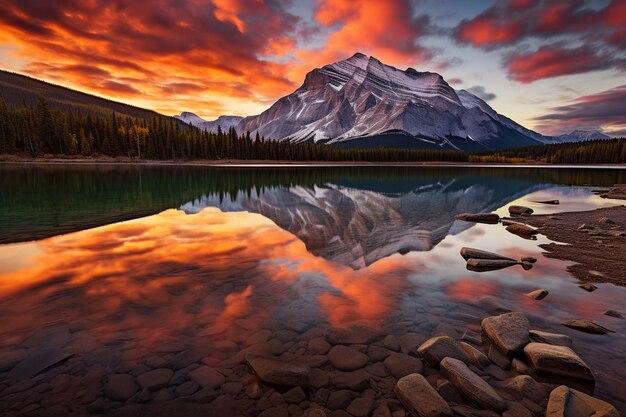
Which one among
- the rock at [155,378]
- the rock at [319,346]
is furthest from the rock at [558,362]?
the rock at [155,378]

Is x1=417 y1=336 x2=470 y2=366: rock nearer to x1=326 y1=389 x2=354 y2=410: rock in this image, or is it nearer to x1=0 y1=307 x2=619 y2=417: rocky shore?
x1=0 y1=307 x2=619 y2=417: rocky shore

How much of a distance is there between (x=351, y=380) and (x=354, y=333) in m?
1.95

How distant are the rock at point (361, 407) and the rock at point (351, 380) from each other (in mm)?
319

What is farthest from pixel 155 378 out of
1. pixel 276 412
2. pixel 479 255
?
pixel 479 255

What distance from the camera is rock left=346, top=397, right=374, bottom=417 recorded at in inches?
237

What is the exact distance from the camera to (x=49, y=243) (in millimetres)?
17359

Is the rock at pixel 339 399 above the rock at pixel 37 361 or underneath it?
underneath

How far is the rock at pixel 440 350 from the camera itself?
7.43 metres

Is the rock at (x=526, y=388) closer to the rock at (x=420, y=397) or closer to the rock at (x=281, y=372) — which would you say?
the rock at (x=420, y=397)

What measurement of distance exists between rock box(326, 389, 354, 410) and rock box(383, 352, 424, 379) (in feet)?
4.09

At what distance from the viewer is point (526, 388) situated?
6.53m

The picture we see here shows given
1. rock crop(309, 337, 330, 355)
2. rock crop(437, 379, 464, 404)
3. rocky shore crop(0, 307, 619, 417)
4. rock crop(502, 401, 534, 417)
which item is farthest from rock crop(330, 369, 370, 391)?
rock crop(502, 401, 534, 417)

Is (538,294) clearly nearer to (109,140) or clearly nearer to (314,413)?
(314,413)

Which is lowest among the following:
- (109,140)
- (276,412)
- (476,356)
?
(276,412)
